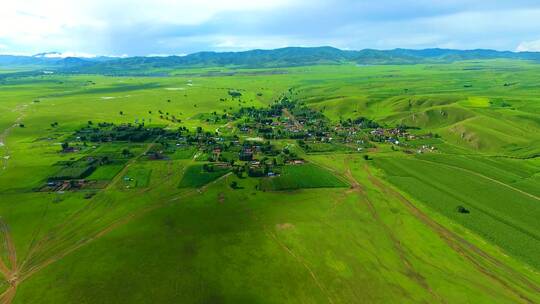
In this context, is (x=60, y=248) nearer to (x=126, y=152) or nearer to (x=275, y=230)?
(x=275, y=230)

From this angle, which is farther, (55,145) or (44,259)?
(55,145)

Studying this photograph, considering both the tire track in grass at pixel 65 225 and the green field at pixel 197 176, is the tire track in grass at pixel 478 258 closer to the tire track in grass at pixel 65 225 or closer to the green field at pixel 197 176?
the green field at pixel 197 176

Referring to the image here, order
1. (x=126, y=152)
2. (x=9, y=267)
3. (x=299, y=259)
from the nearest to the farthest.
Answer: (x=9, y=267) < (x=299, y=259) < (x=126, y=152)

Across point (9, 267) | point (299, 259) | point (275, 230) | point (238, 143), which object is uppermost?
point (238, 143)

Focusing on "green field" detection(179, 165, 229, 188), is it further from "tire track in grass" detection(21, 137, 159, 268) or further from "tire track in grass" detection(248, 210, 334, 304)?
"tire track in grass" detection(248, 210, 334, 304)

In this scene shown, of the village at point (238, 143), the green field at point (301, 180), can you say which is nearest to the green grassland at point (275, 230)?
the green field at point (301, 180)

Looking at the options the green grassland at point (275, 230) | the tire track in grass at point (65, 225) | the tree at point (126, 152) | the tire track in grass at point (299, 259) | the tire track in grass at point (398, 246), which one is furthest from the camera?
the tree at point (126, 152)

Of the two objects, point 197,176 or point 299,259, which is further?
point 197,176

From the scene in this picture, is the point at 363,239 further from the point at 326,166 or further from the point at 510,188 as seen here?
the point at 510,188

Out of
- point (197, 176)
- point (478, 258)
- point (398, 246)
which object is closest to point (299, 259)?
point (398, 246)

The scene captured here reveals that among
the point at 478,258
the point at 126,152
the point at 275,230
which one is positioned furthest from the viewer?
the point at 126,152

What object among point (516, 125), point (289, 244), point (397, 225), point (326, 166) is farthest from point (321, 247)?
point (516, 125)
